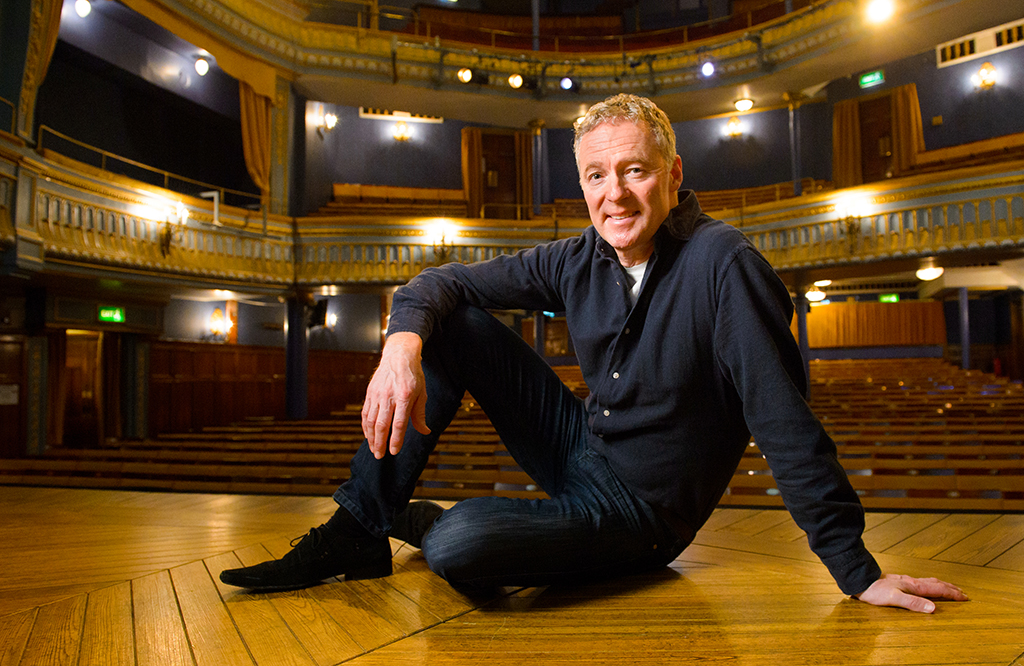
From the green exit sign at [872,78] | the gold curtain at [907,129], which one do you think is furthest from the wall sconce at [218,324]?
the gold curtain at [907,129]

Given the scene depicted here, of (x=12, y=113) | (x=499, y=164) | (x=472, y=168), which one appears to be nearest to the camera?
(x=12, y=113)

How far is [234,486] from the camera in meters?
4.26

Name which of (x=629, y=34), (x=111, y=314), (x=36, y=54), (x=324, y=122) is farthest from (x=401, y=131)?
(x=36, y=54)

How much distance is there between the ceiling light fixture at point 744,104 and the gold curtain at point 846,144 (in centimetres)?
309

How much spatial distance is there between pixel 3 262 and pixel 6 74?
5.37ft

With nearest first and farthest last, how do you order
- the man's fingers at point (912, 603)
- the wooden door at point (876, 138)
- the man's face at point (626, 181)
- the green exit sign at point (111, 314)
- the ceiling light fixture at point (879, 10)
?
the man's fingers at point (912, 603)
the man's face at point (626, 181)
the green exit sign at point (111, 314)
the ceiling light fixture at point (879, 10)
the wooden door at point (876, 138)

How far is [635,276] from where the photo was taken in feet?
4.23

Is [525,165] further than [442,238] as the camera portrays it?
Yes

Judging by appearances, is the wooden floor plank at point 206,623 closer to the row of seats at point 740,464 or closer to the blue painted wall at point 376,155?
the row of seats at point 740,464

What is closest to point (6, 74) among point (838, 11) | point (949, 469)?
point (949, 469)

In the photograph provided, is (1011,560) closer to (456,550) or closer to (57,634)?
(456,550)

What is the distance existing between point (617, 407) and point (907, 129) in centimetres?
1429

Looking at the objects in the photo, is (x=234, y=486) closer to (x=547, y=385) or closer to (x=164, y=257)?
(x=547, y=385)

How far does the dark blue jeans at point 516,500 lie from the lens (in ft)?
3.68
